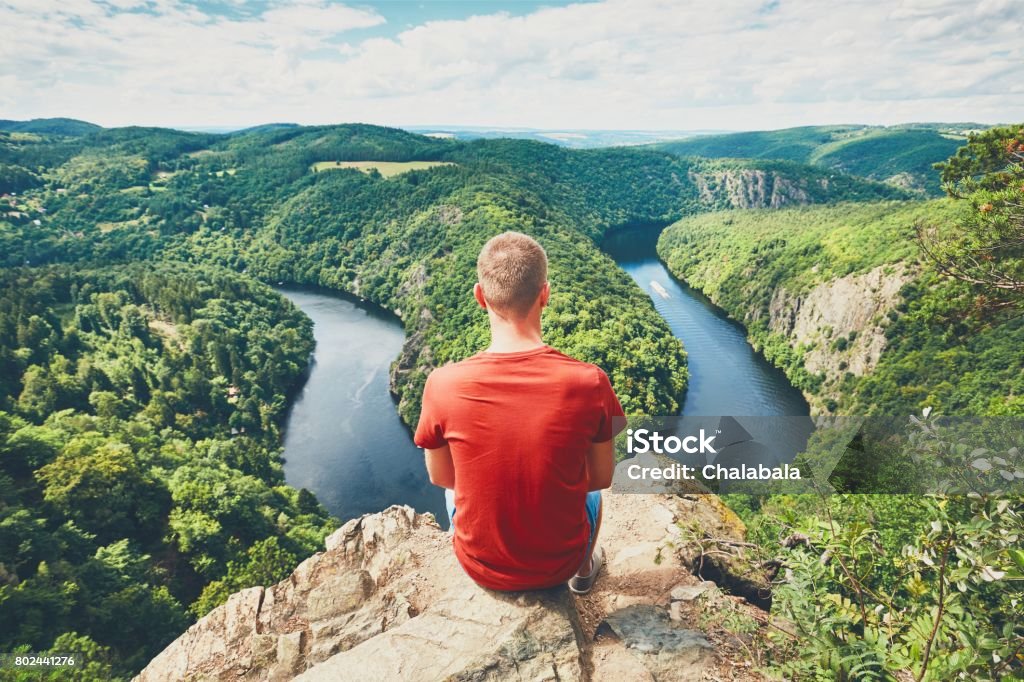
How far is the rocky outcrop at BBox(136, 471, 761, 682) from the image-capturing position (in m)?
4.71

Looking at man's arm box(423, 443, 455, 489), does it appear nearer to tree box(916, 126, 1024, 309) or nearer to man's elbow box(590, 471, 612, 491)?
man's elbow box(590, 471, 612, 491)

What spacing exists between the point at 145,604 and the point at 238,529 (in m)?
10.9

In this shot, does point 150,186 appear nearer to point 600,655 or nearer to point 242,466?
point 242,466

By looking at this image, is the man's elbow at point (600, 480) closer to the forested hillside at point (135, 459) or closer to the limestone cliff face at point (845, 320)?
the forested hillside at point (135, 459)

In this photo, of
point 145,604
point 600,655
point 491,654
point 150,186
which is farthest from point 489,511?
point 150,186

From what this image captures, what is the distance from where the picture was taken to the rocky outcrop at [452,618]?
15.5 feet

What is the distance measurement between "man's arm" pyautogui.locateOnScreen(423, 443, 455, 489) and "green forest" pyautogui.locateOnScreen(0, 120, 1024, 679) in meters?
2.89

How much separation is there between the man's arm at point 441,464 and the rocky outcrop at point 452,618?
1257 mm

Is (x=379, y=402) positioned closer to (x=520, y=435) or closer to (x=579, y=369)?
(x=520, y=435)

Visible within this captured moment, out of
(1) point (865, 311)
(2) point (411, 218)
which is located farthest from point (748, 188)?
(1) point (865, 311)

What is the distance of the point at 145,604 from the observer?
→ 3056 cm

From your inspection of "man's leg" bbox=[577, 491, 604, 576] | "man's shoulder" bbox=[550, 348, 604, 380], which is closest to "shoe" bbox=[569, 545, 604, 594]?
"man's leg" bbox=[577, 491, 604, 576]

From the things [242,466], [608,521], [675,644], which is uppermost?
[675,644]

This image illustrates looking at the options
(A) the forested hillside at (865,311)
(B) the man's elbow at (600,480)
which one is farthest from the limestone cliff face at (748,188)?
(B) the man's elbow at (600,480)
